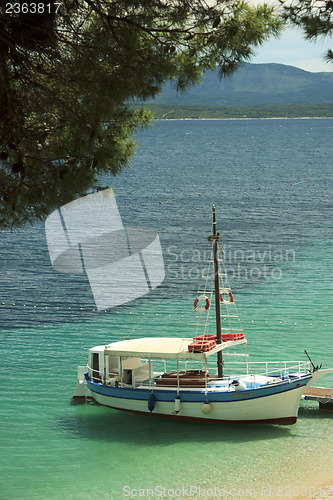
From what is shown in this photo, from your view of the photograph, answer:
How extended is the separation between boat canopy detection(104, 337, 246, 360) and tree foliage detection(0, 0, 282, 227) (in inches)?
332

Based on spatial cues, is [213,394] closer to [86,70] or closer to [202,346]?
[202,346]

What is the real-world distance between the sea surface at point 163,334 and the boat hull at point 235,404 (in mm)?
362

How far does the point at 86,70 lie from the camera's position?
1176 centimetres

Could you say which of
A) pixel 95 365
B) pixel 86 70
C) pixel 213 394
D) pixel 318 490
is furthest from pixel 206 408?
pixel 86 70

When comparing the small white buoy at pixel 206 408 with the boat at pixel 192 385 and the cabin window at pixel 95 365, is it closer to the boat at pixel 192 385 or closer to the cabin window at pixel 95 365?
the boat at pixel 192 385

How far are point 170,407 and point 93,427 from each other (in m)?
2.52

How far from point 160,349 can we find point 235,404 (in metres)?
2.89

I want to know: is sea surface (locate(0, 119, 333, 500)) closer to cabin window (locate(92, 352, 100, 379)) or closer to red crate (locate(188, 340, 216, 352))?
cabin window (locate(92, 352, 100, 379))

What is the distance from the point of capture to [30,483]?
17328 mm

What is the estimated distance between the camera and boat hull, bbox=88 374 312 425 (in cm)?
1941

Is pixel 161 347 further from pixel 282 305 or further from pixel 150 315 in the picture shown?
pixel 282 305

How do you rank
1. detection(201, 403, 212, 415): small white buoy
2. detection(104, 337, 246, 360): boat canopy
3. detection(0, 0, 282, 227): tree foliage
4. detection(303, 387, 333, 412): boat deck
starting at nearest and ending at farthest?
1. detection(0, 0, 282, 227): tree foliage
2. detection(201, 403, 212, 415): small white buoy
3. detection(104, 337, 246, 360): boat canopy
4. detection(303, 387, 333, 412): boat deck

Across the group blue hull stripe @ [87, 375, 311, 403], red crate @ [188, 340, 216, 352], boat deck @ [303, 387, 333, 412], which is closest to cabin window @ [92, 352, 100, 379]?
blue hull stripe @ [87, 375, 311, 403]

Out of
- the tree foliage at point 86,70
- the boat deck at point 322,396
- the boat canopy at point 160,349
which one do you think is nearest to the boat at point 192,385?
the boat canopy at point 160,349
